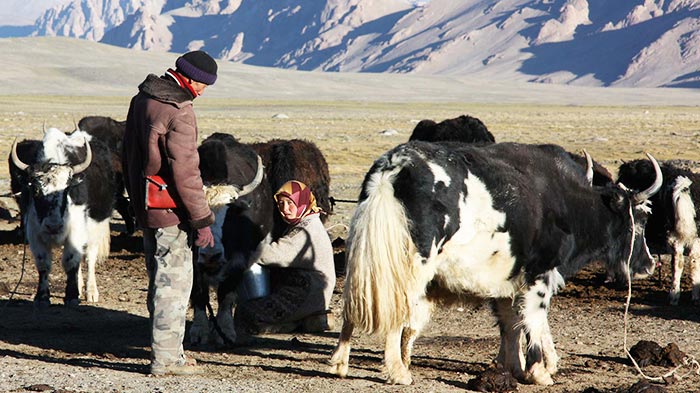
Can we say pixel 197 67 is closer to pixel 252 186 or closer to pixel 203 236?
pixel 203 236

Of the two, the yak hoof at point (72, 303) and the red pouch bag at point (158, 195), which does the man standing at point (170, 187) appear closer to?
the red pouch bag at point (158, 195)

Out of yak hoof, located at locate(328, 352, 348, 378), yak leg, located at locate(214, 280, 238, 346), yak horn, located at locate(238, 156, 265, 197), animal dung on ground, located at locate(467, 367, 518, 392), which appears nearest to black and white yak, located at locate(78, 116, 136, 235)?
yak leg, located at locate(214, 280, 238, 346)

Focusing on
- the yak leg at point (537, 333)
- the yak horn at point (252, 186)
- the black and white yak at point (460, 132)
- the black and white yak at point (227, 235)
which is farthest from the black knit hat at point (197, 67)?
the black and white yak at point (460, 132)

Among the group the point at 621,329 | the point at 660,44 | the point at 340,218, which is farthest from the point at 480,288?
the point at 660,44

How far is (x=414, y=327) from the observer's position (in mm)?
5539

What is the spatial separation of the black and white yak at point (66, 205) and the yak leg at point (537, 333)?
410 cm

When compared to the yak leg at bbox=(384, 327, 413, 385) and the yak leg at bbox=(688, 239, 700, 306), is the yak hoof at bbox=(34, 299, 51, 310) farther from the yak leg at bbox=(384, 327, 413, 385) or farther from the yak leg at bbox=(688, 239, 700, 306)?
the yak leg at bbox=(688, 239, 700, 306)

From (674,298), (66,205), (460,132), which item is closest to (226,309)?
(66,205)

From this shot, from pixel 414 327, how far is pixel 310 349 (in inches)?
56.6

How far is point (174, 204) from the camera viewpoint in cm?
536

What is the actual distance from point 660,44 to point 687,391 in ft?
662

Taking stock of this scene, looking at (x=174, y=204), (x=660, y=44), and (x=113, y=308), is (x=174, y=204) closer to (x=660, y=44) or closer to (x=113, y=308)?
(x=113, y=308)

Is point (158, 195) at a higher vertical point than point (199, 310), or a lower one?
higher

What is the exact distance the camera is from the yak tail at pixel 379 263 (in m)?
5.24
